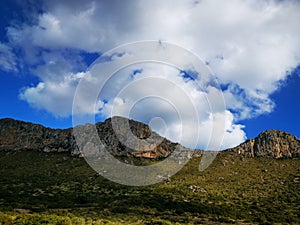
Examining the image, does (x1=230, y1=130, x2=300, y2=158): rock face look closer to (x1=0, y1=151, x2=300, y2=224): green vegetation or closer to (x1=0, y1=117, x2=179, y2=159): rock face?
(x1=0, y1=151, x2=300, y2=224): green vegetation

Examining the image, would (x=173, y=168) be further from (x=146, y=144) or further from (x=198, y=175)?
(x=146, y=144)

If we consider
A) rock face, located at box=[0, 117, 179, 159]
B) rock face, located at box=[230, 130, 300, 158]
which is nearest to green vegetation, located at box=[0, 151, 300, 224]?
rock face, located at box=[230, 130, 300, 158]

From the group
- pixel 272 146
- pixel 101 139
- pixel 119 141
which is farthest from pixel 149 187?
pixel 272 146

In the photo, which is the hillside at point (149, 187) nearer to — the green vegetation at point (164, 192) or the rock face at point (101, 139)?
the green vegetation at point (164, 192)

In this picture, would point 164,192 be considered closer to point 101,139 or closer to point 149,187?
point 149,187

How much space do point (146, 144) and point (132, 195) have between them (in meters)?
50.0

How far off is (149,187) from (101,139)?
154 feet

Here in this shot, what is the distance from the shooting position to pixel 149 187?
249ft

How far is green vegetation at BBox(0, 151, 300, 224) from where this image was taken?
48856mm

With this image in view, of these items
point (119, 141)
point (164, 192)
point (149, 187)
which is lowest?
point (164, 192)

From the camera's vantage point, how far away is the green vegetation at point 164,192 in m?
48.9

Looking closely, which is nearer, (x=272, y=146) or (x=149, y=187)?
(x=149, y=187)

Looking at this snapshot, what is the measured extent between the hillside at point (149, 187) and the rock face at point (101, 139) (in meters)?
0.39

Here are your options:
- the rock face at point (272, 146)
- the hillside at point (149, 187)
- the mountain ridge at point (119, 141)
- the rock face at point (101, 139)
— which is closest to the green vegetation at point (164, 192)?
the hillside at point (149, 187)
